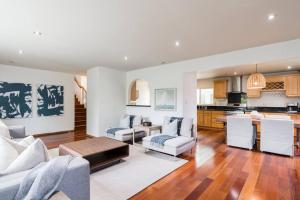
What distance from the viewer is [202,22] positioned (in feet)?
8.05

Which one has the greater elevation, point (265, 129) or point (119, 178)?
point (265, 129)

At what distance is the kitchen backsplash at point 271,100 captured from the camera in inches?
232

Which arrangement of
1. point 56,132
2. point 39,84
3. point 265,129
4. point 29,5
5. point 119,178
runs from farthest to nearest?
point 56,132 < point 39,84 < point 265,129 < point 119,178 < point 29,5

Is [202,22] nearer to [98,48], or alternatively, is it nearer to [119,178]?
[98,48]

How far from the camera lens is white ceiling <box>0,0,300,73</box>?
2033mm

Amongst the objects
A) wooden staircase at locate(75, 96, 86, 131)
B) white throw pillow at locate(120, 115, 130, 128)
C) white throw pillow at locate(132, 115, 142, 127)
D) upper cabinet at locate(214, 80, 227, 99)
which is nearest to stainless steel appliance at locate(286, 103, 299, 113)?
upper cabinet at locate(214, 80, 227, 99)

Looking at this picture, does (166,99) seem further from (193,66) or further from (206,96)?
(206,96)

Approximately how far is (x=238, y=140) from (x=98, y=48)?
4.31 metres

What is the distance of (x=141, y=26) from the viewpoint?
103 inches

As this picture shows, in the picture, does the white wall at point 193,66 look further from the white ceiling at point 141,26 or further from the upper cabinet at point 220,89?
the upper cabinet at point 220,89

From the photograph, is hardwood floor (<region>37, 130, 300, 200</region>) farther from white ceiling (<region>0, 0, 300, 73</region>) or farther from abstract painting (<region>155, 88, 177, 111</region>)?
white ceiling (<region>0, 0, 300, 73</region>)

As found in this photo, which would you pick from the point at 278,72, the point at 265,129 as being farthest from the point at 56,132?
the point at 278,72

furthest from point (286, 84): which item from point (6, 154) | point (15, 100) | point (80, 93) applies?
point (15, 100)

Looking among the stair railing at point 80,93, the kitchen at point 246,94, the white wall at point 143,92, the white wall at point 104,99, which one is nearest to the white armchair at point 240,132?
the kitchen at point 246,94
